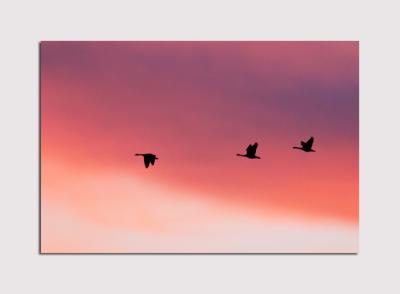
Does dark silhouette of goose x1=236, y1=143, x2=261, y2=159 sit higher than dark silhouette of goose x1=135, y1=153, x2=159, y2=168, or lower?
higher

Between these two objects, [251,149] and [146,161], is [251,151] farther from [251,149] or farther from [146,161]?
[146,161]

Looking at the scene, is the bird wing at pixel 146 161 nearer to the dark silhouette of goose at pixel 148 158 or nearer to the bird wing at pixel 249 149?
the dark silhouette of goose at pixel 148 158

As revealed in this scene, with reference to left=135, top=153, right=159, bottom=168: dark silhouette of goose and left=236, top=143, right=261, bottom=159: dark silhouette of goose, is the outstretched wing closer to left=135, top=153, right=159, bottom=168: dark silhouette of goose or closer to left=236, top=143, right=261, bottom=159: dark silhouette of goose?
left=135, top=153, right=159, bottom=168: dark silhouette of goose

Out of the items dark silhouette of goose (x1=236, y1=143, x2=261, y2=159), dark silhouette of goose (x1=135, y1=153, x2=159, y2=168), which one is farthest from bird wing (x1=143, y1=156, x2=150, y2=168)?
dark silhouette of goose (x1=236, y1=143, x2=261, y2=159)

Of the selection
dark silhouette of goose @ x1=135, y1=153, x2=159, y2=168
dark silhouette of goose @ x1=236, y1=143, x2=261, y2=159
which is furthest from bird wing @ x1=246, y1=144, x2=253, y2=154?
dark silhouette of goose @ x1=135, y1=153, x2=159, y2=168

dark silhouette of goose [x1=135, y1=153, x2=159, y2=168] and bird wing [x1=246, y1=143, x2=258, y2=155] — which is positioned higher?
bird wing [x1=246, y1=143, x2=258, y2=155]

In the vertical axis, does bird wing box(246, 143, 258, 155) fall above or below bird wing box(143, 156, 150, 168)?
above

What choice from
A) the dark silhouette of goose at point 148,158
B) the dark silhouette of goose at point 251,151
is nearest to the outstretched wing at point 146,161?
the dark silhouette of goose at point 148,158

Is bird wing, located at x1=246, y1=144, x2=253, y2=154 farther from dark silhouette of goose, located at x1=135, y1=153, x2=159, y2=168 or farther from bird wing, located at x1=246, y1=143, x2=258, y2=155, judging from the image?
dark silhouette of goose, located at x1=135, y1=153, x2=159, y2=168

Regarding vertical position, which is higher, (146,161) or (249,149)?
(249,149)

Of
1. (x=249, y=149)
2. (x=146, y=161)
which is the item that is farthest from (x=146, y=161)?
(x=249, y=149)

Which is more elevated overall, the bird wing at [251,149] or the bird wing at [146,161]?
the bird wing at [251,149]

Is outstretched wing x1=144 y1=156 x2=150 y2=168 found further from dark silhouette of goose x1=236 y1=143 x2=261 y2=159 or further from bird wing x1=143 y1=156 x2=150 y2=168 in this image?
dark silhouette of goose x1=236 y1=143 x2=261 y2=159

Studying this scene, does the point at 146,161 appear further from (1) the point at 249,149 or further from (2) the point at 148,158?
(1) the point at 249,149
